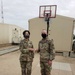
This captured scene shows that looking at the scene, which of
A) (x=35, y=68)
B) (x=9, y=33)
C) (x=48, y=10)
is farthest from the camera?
(x=9, y=33)

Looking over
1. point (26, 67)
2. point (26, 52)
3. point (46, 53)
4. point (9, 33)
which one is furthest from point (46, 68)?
point (9, 33)

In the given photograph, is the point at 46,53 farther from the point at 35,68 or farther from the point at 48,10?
the point at 48,10

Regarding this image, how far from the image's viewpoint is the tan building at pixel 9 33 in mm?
16562

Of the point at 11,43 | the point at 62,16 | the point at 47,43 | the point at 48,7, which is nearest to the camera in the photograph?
the point at 47,43

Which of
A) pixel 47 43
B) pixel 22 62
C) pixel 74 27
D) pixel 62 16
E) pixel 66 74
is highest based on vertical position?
pixel 62 16

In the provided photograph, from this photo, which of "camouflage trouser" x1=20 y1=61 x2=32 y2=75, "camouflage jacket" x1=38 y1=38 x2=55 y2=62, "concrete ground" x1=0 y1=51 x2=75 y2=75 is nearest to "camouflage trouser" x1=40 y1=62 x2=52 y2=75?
"camouflage jacket" x1=38 y1=38 x2=55 y2=62

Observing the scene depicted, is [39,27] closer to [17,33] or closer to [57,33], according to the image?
[57,33]

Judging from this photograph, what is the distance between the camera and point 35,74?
575 centimetres

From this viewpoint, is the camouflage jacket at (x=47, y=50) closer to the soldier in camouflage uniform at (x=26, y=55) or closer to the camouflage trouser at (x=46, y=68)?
the camouflage trouser at (x=46, y=68)

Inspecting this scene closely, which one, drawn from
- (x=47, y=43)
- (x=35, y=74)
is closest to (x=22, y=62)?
(x=47, y=43)

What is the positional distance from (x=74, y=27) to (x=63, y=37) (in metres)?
1.13

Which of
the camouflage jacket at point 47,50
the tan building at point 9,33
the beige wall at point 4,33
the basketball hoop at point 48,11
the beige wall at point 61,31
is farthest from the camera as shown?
the tan building at point 9,33

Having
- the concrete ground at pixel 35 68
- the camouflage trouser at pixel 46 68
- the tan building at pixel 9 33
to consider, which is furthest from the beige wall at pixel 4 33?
the camouflage trouser at pixel 46 68

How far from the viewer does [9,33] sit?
1811 cm
